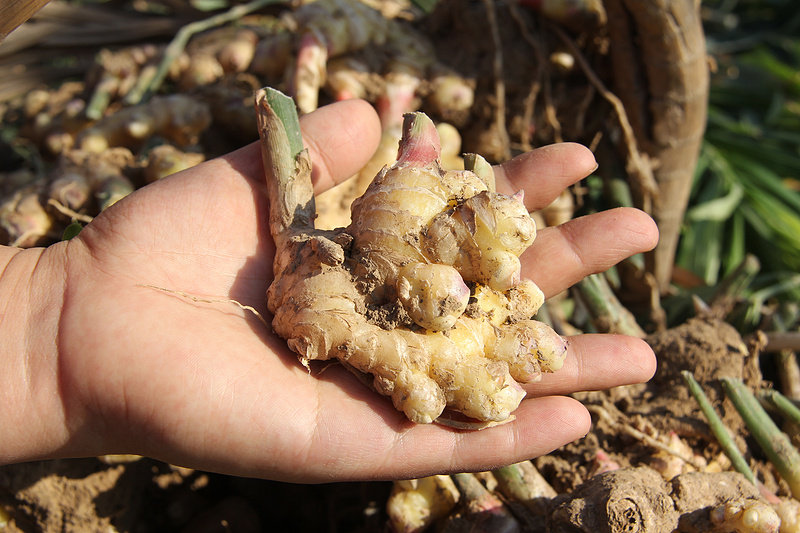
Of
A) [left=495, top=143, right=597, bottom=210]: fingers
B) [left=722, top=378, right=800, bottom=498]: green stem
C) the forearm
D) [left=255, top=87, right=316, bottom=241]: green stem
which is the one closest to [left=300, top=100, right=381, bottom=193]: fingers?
[left=255, top=87, right=316, bottom=241]: green stem

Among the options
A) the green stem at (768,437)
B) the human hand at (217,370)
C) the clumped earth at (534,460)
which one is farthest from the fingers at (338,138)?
the green stem at (768,437)

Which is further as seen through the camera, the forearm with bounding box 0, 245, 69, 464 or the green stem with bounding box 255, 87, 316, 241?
the green stem with bounding box 255, 87, 316, 241

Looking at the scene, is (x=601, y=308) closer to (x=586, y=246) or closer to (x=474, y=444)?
(x=586, y=246)

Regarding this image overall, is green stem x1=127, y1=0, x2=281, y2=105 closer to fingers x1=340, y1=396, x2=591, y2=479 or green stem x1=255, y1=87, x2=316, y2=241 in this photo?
green stem x1=255, y1=87, x2=316, y2=241

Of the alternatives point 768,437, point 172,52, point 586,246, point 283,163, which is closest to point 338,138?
point 283,163

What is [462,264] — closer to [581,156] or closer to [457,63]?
[581,156]

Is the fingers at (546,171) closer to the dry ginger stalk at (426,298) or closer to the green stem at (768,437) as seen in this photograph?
the dry ginger stalk at (426,298)
